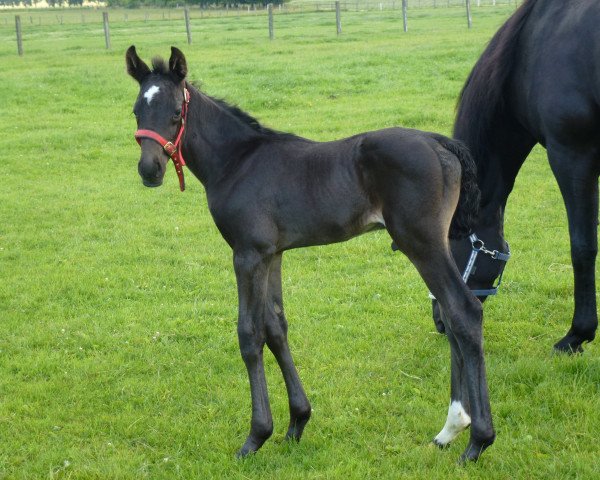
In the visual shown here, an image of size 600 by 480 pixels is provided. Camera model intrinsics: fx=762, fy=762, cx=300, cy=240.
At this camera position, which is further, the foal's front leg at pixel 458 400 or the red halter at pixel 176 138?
the foal's front leg at pixel 458 400

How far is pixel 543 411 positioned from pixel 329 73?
1527 centimetres

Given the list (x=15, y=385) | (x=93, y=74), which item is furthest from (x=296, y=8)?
(x=15, y=385)

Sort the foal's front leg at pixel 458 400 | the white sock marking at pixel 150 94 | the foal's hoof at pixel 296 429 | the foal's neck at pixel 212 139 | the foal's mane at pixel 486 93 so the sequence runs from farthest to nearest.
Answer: the foal's mane at pixel 486 93 → the foal's hoof at pixel 296 429 → the foal's neck at pixel 212 139 → the foal's front leg at pixel 458 400 → the white sock marking at pixel 150 94

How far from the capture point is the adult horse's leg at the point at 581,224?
5086 millimetres

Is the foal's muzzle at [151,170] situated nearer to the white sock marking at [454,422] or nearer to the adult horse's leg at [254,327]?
the adult horse's leg at [254,327]

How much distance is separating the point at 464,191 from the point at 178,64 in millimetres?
1635

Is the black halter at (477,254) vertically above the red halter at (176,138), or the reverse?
the red halter at (176,138)

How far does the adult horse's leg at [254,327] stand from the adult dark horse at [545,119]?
1663 mm

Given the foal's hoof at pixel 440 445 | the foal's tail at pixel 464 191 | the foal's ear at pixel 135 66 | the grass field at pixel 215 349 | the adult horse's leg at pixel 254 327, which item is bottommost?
Answer: the grass field at pixel 215 349

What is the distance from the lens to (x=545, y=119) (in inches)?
202

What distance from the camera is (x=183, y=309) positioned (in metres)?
6.52

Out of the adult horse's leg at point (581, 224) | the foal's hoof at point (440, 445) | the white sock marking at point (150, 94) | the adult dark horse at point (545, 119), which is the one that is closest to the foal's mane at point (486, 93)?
the adult dark horse at point (545, 119)

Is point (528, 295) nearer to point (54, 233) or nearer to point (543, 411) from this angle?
point (543, 411)

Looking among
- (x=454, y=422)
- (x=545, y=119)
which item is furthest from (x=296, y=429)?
(x=545, y=119)
